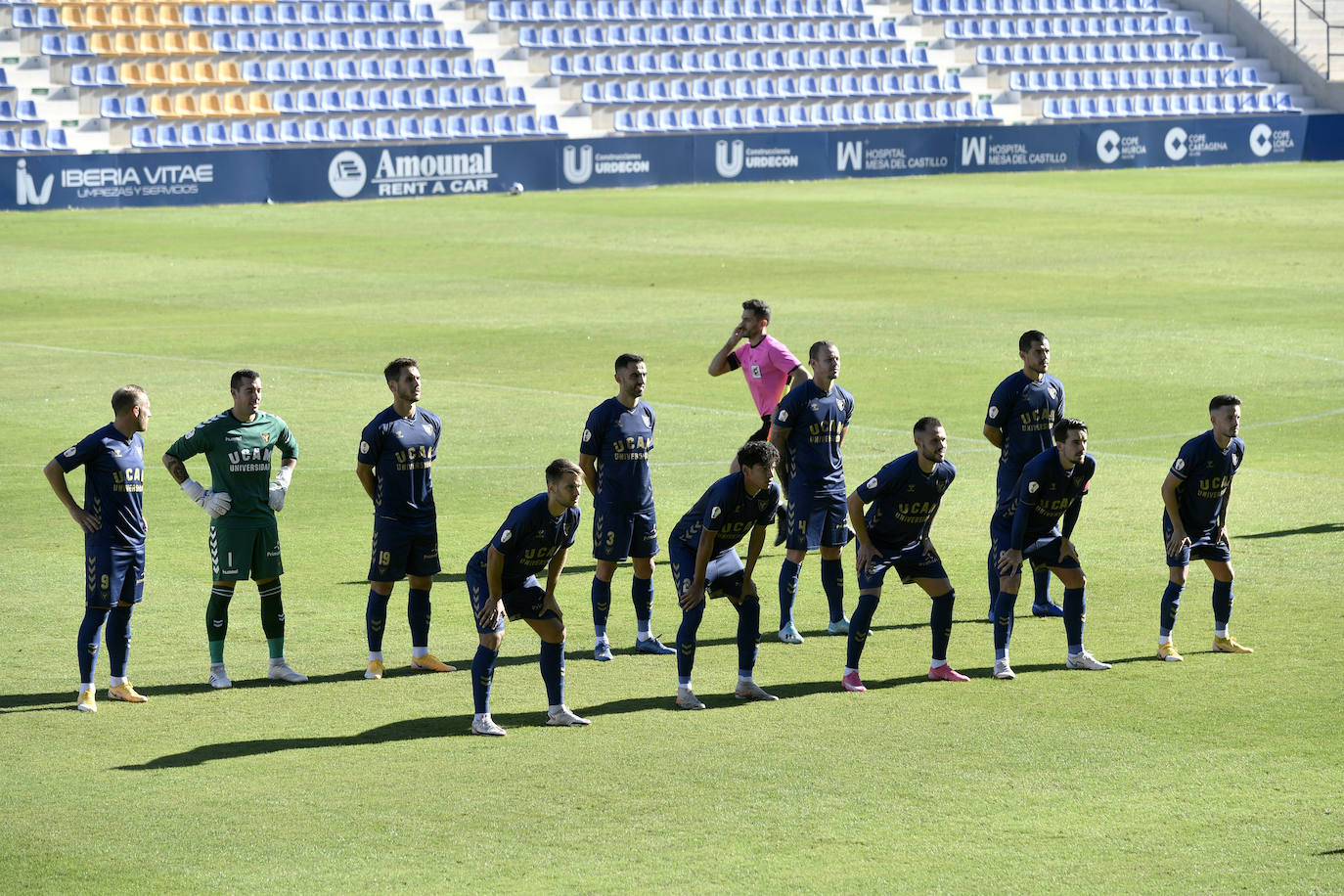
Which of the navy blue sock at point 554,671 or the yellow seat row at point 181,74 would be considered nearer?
the navy blue sock at point 554,671

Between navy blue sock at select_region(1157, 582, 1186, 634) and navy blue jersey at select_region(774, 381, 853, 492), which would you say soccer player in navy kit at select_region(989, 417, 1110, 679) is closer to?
navy blue sock at select_region(1157, 582, 1186, 634)

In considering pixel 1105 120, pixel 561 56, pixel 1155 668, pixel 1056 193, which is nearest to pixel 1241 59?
pixel 1105 120

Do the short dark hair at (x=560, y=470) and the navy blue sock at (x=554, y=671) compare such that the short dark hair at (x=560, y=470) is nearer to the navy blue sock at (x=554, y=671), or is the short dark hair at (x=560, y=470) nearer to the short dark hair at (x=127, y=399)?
the navy blue sock at (x=554, y=671)

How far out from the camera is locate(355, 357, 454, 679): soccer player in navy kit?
11.8 meters

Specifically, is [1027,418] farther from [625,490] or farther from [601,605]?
[601,605]

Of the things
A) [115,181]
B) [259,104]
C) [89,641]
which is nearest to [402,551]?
[89,641]

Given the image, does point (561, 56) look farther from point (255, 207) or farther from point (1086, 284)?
point (1086, 284)

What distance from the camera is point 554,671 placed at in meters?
10.5

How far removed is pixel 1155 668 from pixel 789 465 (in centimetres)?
A: 294

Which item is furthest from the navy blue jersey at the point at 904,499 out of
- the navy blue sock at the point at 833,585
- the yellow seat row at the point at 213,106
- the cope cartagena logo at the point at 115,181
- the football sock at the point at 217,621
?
the yellow seat row at the point at 213,106

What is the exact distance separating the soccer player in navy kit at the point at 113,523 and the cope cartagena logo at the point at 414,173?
1494 inches

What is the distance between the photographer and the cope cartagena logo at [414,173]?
159 ft

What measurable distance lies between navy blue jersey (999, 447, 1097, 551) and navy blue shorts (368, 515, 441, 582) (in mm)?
3649

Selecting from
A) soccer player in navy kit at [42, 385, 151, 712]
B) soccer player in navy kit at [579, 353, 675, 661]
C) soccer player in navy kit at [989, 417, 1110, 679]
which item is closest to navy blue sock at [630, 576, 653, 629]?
soccer player in navy kit at [579, 353, 675, 661]
